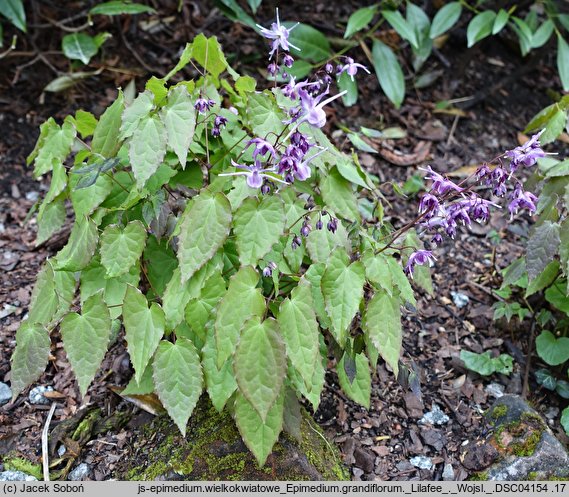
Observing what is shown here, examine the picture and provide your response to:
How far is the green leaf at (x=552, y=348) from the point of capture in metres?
2.56

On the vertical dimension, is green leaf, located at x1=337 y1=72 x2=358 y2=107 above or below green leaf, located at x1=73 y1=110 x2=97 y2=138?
below

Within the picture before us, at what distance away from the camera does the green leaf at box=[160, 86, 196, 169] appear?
1.85 meters

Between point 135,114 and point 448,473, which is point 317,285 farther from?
point 448,473

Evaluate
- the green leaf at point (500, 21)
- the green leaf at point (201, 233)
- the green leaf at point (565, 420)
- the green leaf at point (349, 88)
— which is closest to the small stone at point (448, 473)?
the green leaf at point (565, 420)

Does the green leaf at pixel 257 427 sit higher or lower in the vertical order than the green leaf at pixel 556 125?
lower

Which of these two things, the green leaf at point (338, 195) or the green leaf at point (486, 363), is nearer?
the green leaf at point (338, 195)

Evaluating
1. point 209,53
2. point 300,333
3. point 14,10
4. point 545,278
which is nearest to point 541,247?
point 545,278

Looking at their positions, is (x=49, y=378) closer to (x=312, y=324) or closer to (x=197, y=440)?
(x=197, y=440)

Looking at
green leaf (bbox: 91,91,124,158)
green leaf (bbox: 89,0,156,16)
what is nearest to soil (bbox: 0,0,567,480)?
green leaf (bbox: 89,0,156,16)

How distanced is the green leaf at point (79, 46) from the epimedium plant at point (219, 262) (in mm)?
1247

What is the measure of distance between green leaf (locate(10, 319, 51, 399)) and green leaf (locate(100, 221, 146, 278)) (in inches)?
10.4

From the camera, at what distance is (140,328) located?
1836 millimetres

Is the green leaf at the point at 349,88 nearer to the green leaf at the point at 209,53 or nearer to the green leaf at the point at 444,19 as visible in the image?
the green leaf at the point at 444,19

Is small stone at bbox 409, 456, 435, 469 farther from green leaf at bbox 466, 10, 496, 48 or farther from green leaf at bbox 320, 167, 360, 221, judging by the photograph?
green leaf at bbox 466, 10, 496, 48
